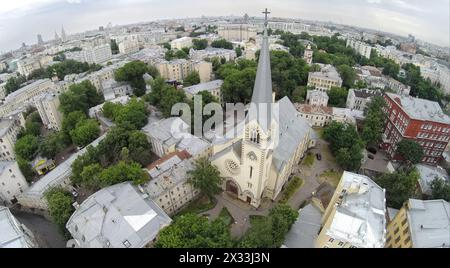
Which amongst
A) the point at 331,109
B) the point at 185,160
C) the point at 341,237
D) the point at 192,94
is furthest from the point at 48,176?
the point at 331,109

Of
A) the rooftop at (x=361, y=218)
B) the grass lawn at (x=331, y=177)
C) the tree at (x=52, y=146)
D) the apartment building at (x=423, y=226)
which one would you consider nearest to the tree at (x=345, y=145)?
the grass lawn at (x=331, y=177)

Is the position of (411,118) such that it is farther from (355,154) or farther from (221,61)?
(221,61)

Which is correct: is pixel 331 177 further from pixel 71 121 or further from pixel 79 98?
pixel 79 98

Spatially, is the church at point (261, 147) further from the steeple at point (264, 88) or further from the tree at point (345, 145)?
the tree at point (345, 145)

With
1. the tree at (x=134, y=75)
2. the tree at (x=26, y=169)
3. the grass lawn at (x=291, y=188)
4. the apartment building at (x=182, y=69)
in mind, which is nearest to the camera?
the grass lawn at (x=291, y=188)

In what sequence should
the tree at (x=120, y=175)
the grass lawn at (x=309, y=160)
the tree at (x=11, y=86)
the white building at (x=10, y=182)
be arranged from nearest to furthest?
the tree at (x=120, y=175)
the white building at (x=10, y=182)
the grass lawn at (x=309, y=160)
the tree at (x=11, y=86)

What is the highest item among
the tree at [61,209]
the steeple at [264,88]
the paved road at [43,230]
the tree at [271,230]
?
the steeple at [264,88]

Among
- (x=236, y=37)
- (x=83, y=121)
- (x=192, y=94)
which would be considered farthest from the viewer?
(x=236, y=37)

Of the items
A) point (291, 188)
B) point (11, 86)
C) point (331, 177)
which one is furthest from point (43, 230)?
point (11, 86)
